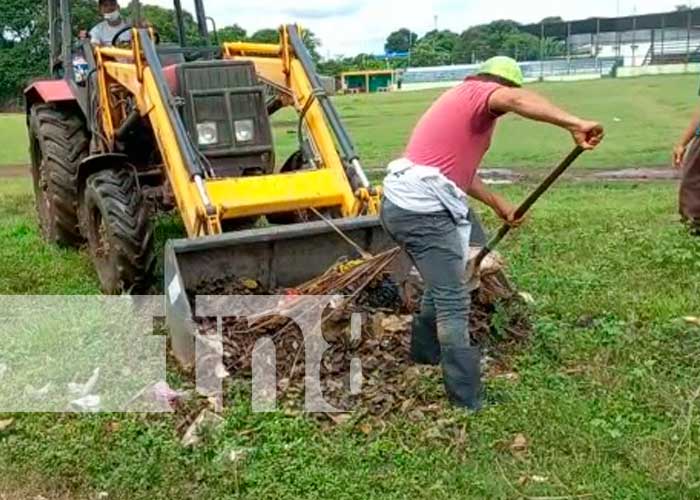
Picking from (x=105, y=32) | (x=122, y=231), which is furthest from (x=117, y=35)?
(x=122, y=231)

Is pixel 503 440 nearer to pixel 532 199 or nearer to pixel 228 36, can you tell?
pixel 532 199

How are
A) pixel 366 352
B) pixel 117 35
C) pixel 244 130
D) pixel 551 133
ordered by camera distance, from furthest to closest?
pixel 551 133, pixel 117 35, pixel 244 130, pixel 366 352

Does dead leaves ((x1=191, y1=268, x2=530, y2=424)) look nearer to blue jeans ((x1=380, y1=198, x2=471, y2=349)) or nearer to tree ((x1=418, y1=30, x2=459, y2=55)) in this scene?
blue jeans ((x1=380, y1=198, x2=471, y2=349))

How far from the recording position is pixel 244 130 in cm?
737

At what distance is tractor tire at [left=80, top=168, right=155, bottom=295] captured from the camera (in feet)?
22.9

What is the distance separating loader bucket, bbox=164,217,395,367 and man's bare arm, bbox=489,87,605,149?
182 cm

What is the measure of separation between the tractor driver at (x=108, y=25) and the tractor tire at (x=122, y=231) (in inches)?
61.5

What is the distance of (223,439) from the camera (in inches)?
193

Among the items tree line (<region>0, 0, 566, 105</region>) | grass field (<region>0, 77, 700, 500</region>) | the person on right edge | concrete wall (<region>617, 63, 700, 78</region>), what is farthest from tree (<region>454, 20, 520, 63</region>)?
grass field (<region>0, 77, 700, 500</region>)

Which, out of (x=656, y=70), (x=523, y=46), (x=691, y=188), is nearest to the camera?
(x=691, y=188)

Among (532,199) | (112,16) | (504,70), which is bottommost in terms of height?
(532,199)

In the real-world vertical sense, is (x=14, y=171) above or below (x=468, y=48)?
above

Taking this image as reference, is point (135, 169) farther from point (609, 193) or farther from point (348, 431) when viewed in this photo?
point (609, 193)

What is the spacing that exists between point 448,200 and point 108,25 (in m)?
4.51
